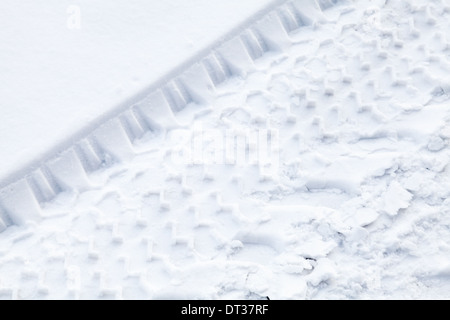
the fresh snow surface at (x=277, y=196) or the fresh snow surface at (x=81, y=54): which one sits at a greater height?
the fresh snow surface at (x=81, y=54)

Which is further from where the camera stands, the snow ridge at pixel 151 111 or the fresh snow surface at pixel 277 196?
the snow ridge at pixel 151 111

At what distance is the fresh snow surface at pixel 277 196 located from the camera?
1.84 m

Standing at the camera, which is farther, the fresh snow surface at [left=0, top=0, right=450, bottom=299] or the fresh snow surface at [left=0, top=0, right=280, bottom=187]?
the fresh snow surface at [left=0, top=0, right=280, bottom=187]

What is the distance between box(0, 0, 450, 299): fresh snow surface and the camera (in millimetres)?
1838

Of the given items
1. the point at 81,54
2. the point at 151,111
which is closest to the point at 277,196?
the point at 151,111

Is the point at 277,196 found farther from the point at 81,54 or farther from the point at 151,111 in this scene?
the point at 81,54

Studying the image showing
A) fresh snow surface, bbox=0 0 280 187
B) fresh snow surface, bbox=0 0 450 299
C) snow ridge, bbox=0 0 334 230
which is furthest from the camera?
fresh snow surface, bbox=0 0 280 187

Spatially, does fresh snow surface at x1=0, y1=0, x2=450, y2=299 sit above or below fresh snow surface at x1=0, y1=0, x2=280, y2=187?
below

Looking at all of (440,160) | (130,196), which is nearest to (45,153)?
(130,196)

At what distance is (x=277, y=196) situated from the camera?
206 cm

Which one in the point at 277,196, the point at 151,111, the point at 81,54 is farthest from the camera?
the point at 81,54

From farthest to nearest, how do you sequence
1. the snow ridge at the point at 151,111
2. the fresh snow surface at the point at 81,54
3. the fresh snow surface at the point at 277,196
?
the fresh snow surface at the point at 81,54, the snow ridge at the point at 151,111, the fresh snow surface at the point at 277,196

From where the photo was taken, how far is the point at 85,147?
86.0 inches

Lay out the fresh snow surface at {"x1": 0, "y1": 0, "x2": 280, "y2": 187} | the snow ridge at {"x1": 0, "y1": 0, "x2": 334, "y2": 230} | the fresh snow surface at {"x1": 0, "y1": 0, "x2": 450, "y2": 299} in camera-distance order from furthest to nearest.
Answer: the fresh snow surface at {"x1": 0, "y1": 0, "x2": 280, "y2": 187}, the snow ridge at {"x1": 0, "y1": 0, "x2": 334, "y2": 230}, the fresh snow surface at {"x1": 0, "y1": 0, "x2": 450, "y2": 299}
